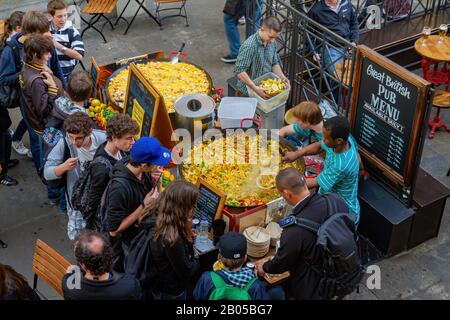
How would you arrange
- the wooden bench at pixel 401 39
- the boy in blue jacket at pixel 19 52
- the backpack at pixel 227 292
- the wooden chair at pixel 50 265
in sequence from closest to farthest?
the backpack at pixel 227 292 < the wooden chair at pixel 50 265 < the boy in blue jacket at pixel 19 52 < the wooden bench at pixel 401 39

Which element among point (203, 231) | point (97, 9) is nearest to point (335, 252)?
point (203, 231)

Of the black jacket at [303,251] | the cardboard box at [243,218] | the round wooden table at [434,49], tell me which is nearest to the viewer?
the black jacket at [303,251]

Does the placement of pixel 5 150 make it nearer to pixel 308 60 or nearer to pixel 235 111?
pixel 235 111

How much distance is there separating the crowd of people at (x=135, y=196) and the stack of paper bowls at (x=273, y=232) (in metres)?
0.32

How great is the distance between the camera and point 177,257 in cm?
452

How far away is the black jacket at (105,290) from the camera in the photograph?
163 inches

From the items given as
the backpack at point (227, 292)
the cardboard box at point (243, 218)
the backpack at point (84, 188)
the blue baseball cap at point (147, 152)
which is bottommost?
the cardboard box at point (243, 218)

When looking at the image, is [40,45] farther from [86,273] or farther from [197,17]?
[197,17]

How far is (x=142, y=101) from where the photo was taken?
6.52 metres

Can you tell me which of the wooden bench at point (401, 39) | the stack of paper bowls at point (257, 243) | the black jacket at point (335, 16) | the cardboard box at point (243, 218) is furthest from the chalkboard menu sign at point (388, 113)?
the wooden bench at point (401, 39)

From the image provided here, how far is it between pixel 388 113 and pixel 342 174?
0.96m

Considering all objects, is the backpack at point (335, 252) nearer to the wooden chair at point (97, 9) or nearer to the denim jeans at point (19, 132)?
the denim jeans at point (19, 132)

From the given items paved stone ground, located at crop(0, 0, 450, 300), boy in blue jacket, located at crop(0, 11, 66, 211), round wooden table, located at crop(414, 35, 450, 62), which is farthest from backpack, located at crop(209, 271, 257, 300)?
round wooden table, located at crop(414, 35, 450, 62)

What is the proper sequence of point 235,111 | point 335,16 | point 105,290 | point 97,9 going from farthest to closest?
1. point 97,9
2. point 335,16
3. point 235,111
4. point 105,290
